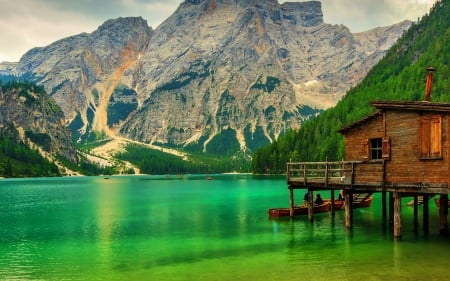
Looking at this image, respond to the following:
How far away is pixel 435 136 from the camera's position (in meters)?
36.6

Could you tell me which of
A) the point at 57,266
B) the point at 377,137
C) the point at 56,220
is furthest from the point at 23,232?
the point at 377,137

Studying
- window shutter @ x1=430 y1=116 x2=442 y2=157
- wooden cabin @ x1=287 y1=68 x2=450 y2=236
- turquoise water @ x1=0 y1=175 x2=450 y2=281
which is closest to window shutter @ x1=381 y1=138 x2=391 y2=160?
wooden cabin @ x1=287 y1=68 x2=450 y2=236

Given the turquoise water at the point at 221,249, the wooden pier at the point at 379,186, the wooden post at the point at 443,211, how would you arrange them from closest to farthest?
the turquoise water at the point at 221,249
the wooden pier at the point at 379,186
the wooden post at the point at 443,211

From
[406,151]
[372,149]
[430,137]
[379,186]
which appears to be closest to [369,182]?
[379,186]

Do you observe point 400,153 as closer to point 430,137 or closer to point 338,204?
point 430,137

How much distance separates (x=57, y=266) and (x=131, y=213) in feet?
128

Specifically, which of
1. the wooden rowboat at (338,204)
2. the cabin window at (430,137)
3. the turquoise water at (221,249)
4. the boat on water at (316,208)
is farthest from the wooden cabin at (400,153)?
the wooden rowboat at (338,204)

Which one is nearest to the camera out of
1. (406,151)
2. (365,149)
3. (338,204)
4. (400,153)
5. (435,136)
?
(435,136)

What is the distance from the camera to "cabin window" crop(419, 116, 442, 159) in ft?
119

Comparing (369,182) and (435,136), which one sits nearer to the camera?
(435,136)

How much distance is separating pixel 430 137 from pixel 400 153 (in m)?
3.48

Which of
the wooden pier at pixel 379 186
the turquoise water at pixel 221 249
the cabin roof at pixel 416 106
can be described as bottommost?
the turquoise water at pixel 221 249

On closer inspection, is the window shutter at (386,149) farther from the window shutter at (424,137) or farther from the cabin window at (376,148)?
the window shutter at (424,137)

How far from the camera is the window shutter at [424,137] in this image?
37062 millimetres
